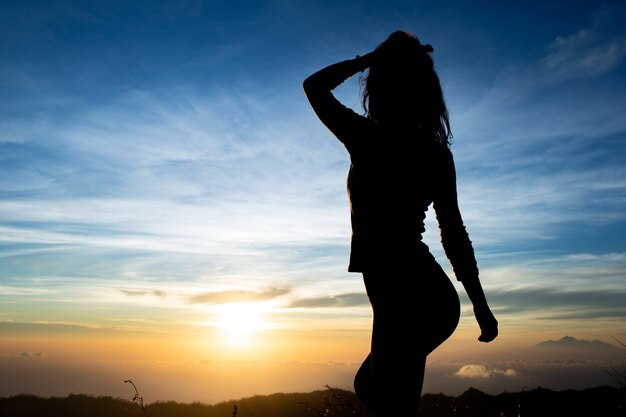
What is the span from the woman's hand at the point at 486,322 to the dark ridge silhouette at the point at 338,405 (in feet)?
5.06

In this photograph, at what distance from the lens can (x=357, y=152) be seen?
230 centimetres

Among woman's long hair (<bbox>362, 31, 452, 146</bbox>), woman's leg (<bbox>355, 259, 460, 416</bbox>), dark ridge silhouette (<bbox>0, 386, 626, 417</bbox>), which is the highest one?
woman's long hair (<bbox>362, 31, 452, 146</bbox>)

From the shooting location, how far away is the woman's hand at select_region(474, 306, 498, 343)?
7.75 ft

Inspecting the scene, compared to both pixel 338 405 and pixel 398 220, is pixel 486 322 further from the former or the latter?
pixel 338 405

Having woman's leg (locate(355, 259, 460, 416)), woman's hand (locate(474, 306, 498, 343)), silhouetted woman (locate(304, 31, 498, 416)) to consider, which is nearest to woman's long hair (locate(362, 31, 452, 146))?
silhouetted woman (locate(304, 31, 498, 416))

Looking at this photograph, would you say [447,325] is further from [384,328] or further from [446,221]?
[446,221]

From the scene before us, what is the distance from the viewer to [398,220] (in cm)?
228

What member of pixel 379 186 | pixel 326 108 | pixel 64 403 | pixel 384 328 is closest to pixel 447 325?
pixel 384 328

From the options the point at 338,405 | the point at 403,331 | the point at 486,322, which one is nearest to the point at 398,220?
the point at 403,331

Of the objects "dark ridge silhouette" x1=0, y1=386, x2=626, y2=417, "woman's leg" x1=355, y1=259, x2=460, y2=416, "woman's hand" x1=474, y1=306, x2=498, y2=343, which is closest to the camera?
"woman's leg" x1=355, y1=259, x2=460, y2=416

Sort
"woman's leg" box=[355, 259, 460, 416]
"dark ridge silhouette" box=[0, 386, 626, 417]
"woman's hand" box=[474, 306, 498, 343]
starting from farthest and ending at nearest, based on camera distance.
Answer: "dark ridge silhouette" box=[0, 386, 626, 417] → "woman's hand" box=[474, 306, 498, 343] → "woman's leg" box=[355, 259, 460, 416]

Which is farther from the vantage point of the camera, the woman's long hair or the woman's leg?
the woman's long hair

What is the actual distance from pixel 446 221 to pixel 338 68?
100 cm

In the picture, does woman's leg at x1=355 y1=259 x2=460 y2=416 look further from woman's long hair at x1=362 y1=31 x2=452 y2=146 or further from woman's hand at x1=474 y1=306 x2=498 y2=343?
woman's long hair at x1=362 y1=31 x2=452 y2=146
